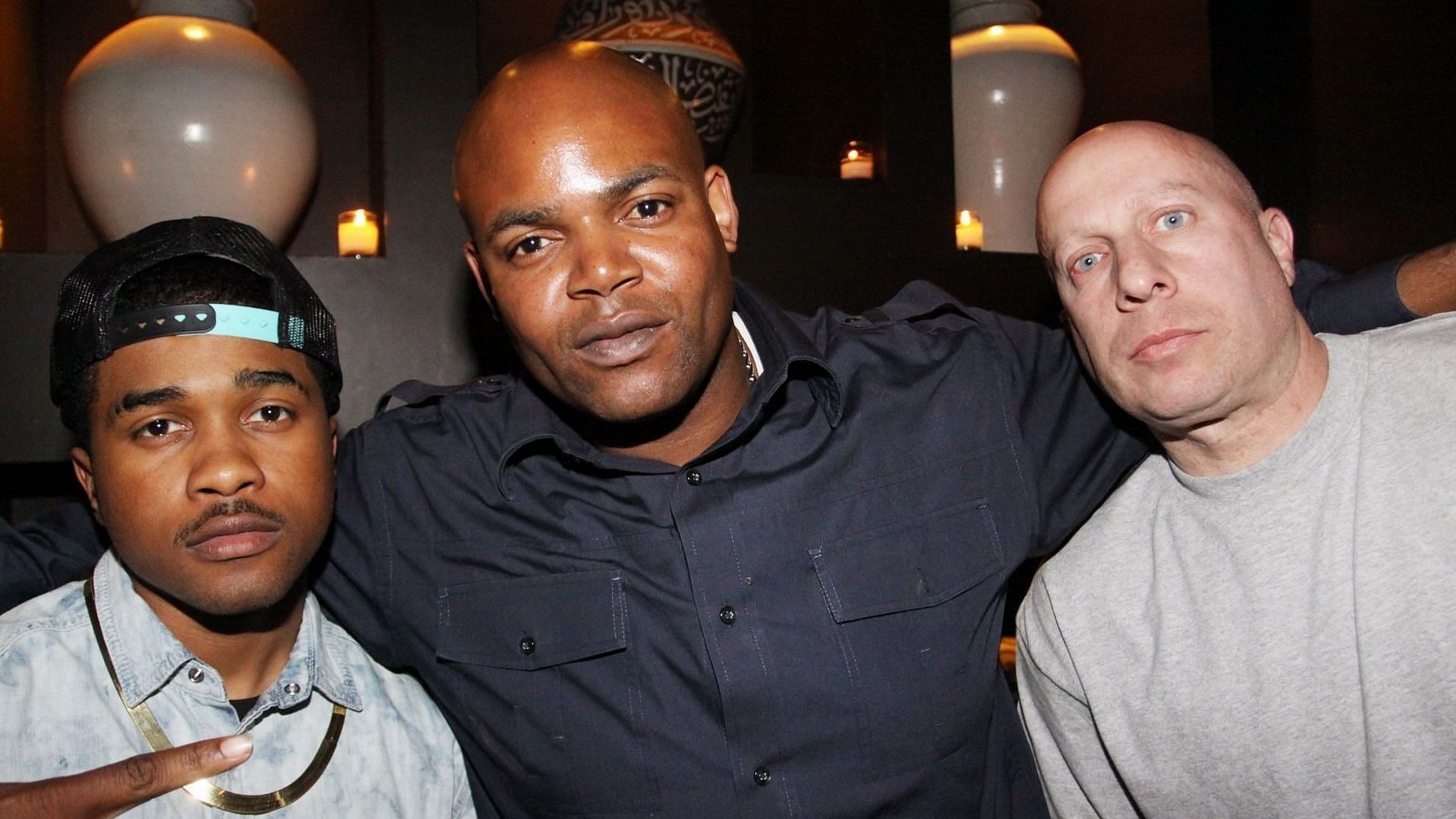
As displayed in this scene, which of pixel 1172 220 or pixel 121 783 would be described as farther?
pixel 1172 220

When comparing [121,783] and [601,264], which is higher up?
[601,264]

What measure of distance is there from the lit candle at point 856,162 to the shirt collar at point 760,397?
69 centimetres

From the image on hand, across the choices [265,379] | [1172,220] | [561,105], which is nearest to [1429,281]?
[1172,220]

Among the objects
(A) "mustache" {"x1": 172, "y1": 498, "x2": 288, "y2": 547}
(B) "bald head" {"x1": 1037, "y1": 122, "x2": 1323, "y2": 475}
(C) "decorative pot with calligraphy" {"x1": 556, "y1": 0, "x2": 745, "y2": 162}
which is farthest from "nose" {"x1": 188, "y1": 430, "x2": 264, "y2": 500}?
(B) "bald head" {"x1": 1037, "y1": 122, "x2": 1323, "y2": 475}

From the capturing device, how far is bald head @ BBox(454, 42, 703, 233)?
1.40 metres

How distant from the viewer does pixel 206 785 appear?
4.16 feet

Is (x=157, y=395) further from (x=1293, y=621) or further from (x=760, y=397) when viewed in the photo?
(x=1293, y=621)

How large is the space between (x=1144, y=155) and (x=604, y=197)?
707 mm

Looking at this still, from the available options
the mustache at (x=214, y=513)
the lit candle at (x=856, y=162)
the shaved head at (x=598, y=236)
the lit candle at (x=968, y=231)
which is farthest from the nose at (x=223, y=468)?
the lit candle at (x=968, y=231)

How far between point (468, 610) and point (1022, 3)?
1716 mm

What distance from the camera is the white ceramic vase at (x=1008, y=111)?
7.17ft

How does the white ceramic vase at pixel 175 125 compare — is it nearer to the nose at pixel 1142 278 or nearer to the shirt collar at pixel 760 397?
the shirt collar at pixel 760 397

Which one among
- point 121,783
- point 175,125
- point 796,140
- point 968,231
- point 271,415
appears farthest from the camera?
point 796,140

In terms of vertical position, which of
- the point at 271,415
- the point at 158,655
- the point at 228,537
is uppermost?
the point at 271,415
